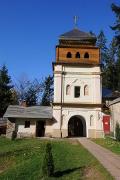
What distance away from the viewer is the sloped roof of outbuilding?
35219 mm

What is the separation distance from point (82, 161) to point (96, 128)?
1942cm

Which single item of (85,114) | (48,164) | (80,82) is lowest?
(48,164)

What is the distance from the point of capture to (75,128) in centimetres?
4088

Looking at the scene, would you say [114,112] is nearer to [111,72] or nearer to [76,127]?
[76,127]

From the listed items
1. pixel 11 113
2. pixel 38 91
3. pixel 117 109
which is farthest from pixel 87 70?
pixel 38 91

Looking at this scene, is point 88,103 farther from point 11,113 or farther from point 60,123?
point 11,113

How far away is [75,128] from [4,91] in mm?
16618

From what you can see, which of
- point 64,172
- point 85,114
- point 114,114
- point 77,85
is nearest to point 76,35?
point 77,85

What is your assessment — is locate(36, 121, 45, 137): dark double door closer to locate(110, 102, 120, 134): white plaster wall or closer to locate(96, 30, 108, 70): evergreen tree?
locate(110, 102, 120, 134): white plaster wall

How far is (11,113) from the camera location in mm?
35750

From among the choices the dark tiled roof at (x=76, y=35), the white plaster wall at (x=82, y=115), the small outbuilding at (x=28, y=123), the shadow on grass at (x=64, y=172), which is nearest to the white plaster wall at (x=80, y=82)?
the white plaster wall at (x=82, y=115)

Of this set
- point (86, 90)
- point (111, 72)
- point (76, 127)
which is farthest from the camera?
point (111, 72)

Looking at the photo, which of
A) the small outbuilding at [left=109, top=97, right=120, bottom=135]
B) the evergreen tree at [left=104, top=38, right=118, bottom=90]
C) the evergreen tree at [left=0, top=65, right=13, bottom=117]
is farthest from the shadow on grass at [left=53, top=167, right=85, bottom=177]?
the evergreen tree at [left=104, top=38, right=118, bottom=90]

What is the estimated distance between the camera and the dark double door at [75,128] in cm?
3950
